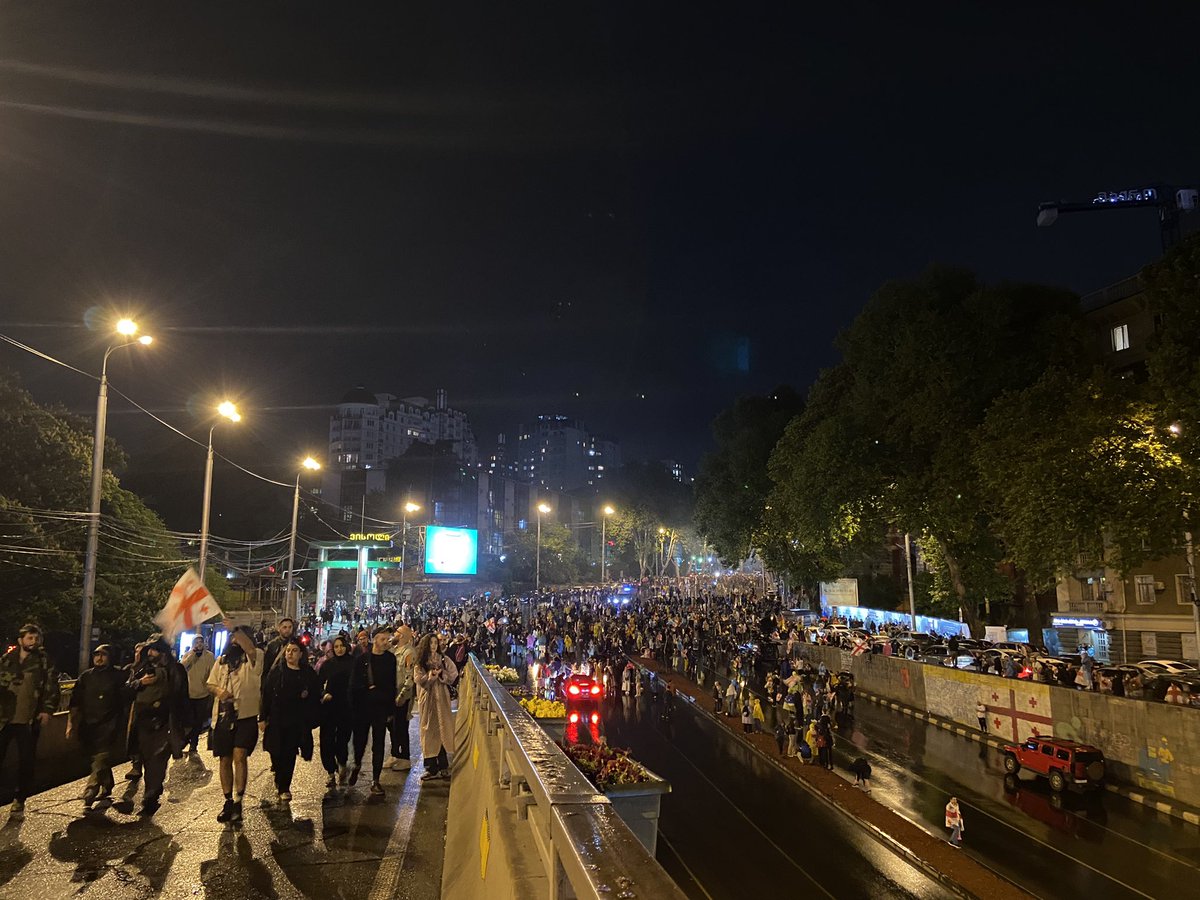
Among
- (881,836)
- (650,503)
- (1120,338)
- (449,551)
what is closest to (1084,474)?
(881,836)

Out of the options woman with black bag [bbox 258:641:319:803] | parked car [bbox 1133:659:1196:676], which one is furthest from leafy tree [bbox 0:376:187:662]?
parked car [bbox 1133:659:1196:676]

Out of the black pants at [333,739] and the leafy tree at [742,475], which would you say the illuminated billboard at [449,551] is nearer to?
the leafy tree at [742,475]

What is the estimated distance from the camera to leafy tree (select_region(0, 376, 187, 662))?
23.2 meters

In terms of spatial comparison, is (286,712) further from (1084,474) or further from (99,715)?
(1084,474)

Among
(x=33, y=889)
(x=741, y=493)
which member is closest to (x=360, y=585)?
(x=741, y=493)

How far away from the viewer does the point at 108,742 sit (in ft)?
23.8

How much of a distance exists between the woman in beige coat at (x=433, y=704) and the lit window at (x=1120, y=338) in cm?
3564

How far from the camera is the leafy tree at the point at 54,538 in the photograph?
23.2 m

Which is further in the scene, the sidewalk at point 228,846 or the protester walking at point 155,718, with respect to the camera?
the protester walking at point 155,718

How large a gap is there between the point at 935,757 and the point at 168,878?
20390mm

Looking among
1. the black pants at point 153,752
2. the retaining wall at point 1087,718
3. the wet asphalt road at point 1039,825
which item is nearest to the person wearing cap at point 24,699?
the black pants at point 153,752

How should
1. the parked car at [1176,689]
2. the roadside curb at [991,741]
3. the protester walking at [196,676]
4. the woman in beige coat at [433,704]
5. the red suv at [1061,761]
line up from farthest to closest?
the parked car at [1176,689] < the red suv at [1061,761] < the roadside curb at [991,741] < the protester walking at [196,676] < the woman in beige coat at [433,704]

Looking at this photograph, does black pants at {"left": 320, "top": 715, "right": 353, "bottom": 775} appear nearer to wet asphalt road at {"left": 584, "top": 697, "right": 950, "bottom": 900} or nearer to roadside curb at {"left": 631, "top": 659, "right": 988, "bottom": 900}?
A: wet asphalt road at {"left": 584, "top": 697, "right": 950, "bottom": 900}

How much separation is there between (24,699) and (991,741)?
23.3 metres
